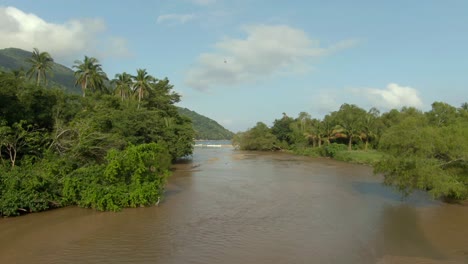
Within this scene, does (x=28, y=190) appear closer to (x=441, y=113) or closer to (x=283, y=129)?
(x=441, y=113)

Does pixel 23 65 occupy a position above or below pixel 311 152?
above

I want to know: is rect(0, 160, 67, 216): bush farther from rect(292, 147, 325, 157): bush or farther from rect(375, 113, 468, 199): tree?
rect(292, 147, 325, 157): bush

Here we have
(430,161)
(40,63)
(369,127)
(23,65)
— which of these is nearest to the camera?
(430,161)

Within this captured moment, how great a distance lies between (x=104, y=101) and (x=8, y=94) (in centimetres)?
1341

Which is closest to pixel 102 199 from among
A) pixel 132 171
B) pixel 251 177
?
pixel 132 171

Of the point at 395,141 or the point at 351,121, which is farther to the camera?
the point at 351,121

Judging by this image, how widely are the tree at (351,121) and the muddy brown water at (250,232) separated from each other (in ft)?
113

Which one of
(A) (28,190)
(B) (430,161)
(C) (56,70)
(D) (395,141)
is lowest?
(A) (28,190)

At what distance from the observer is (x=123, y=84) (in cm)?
4466

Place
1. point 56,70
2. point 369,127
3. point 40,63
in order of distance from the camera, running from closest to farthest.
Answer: point 40,63
point 369,127
point 56,70

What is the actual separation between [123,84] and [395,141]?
116 ft

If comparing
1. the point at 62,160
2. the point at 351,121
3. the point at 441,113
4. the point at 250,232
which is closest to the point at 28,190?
the point at 62,160

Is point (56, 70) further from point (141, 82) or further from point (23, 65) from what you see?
point (141, 82)

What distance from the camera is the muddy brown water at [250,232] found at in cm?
1059
